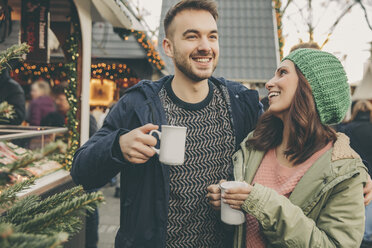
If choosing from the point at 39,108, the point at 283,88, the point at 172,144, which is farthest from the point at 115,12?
the point at 172,144

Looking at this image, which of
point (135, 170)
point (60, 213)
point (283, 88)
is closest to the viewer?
point (60, 213)

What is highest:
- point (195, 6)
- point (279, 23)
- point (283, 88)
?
point (279, 23)

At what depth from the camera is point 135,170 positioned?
175cm

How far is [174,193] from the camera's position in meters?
1.72

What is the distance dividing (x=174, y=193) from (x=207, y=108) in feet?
1.85

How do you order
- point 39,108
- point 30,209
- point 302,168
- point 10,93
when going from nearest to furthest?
point 30,209, point 302,168, point 10,93, point 39,108

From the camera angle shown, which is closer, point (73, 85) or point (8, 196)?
point (8, 196)

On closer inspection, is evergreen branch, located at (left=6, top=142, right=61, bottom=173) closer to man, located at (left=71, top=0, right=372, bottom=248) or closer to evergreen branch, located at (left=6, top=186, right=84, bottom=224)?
evergreen branch, located at (left=6, top=186, right=84, bottom=224)

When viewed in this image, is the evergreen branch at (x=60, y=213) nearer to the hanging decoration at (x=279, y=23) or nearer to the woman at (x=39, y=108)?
the woman at (x=39, y=108)

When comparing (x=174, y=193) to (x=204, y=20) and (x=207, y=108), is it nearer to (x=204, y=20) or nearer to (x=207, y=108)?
(x=207, y=108)

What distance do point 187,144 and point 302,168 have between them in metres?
0.64

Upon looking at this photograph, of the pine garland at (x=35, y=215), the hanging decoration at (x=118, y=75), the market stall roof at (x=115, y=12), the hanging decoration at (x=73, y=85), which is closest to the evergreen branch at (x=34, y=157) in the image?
the pine garland at (x=35, y=215)

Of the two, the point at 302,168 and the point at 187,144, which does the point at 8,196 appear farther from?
the point at 302,168

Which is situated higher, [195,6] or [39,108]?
[195,6]
